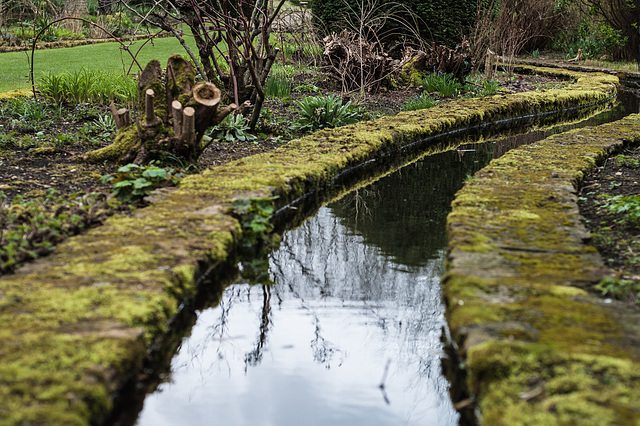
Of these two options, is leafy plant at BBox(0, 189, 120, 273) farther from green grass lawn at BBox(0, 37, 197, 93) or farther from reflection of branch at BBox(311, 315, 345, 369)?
green grass lawn at BBox(0, 37, 197, 93)

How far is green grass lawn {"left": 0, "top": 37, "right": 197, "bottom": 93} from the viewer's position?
373 inches

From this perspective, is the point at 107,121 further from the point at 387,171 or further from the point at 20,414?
→ the point at 20,414

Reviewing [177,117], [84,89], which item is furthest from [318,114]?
[84,89]

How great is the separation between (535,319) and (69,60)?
453 inches

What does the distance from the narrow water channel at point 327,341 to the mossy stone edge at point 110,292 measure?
0.74 ft

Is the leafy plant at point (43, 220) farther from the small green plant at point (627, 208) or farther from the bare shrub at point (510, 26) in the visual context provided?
the bare shrub at point (510, 26)

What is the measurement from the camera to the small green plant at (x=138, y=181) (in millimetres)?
3832

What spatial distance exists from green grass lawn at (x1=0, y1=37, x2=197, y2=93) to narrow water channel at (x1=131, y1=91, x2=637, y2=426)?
23.3ft

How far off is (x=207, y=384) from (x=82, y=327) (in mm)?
514

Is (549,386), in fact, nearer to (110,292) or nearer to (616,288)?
(616,288)

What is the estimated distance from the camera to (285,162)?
191 inches

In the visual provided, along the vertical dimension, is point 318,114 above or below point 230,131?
above

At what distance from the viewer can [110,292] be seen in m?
2.38

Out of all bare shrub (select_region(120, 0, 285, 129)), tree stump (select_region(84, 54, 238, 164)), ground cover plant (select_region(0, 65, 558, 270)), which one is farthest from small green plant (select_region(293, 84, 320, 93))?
tree stump (select_region(84, 54, 238, 164))
